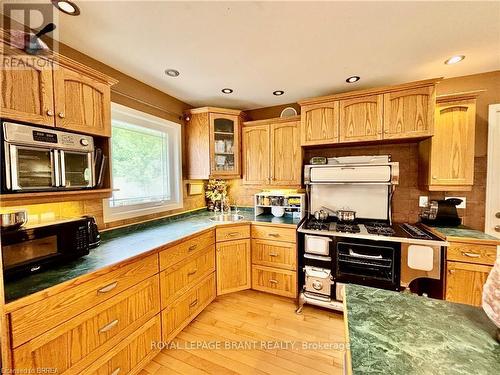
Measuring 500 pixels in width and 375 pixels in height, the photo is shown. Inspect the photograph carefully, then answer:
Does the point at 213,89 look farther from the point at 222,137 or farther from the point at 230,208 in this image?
the point at 230,208

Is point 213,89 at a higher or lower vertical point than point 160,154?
higher

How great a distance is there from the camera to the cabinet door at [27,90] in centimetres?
104

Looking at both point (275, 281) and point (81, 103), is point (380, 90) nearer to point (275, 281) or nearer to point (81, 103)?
point (275, 281)

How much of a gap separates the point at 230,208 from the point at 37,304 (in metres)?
2.33

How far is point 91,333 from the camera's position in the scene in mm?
1154

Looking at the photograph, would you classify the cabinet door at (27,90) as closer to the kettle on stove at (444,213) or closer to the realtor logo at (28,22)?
the realtor logo at (28,22)

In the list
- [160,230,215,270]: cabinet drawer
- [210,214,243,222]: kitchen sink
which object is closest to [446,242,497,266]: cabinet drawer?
[210,214,243,222]: kitchen sink

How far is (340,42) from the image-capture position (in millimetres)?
1529

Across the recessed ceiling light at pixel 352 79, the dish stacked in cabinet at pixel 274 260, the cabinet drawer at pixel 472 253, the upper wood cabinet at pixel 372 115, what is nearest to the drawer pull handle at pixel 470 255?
the cabinet drawer at pixel 472 253

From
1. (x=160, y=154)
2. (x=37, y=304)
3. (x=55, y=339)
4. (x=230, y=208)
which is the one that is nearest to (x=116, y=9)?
(x=160, y=154)

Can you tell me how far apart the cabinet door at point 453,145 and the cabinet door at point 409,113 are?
0.16m

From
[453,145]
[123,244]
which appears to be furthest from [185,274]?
[453,145]

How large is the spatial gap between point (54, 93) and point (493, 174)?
11.8ft

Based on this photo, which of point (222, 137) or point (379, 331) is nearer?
point (379, 331)
